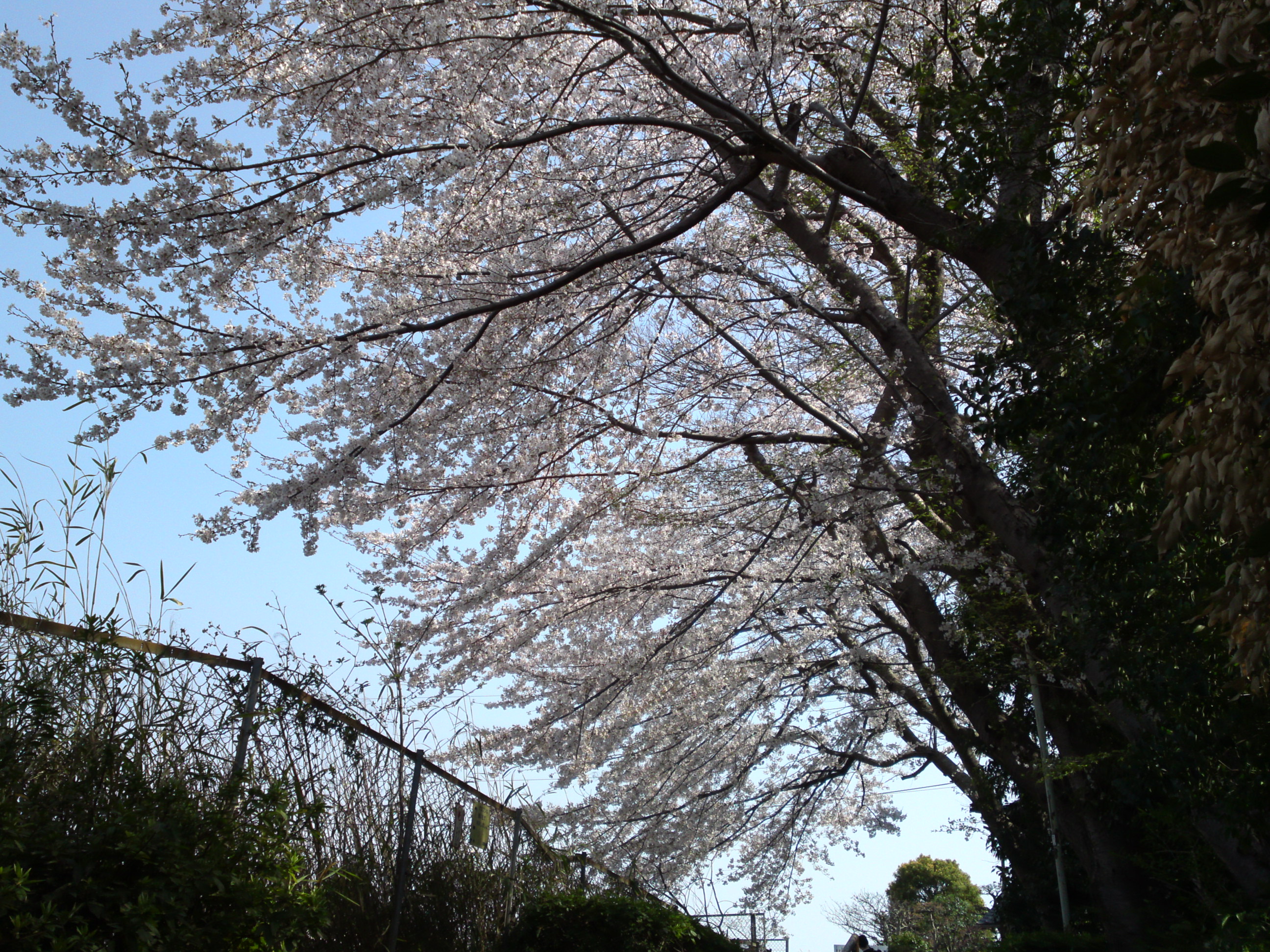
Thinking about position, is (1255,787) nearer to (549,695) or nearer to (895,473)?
(895,473)

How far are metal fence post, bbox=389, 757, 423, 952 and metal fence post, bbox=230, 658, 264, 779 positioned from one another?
1295 millimetres

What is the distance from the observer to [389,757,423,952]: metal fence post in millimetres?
3893

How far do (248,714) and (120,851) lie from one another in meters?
0.95

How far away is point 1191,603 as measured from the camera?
12.3 ft

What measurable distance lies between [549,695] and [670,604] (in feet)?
4.96

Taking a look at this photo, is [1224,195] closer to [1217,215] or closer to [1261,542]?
[1217,215]

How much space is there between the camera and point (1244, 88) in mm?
1435

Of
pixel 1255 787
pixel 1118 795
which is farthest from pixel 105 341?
pixel 1118 795

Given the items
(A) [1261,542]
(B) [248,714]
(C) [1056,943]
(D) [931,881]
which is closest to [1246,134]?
(A) [1261,542]

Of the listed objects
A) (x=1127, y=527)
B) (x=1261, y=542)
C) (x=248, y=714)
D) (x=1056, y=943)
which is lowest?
(x=1056, y=943)

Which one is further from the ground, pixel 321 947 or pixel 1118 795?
pixel 1118 795

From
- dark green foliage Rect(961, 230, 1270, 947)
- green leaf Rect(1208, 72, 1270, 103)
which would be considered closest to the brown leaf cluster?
green leaf Rect(1208, 72, 1270, 103)

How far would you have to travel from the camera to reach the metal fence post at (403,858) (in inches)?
153

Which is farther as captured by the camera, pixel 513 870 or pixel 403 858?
pixel 513 870
